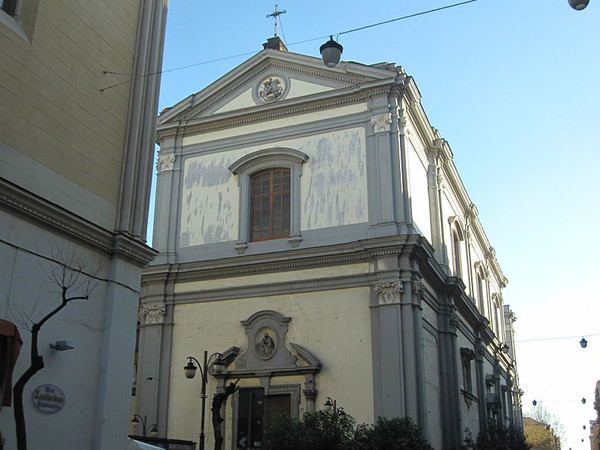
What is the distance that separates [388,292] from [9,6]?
13.6 m

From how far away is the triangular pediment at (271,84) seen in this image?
25.5 metres

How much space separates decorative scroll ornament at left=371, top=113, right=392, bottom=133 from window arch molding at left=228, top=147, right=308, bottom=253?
8.77ft

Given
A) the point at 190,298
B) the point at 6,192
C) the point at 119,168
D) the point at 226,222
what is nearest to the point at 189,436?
the point at 190,298

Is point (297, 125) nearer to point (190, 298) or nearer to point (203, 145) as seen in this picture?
point (203, 145)

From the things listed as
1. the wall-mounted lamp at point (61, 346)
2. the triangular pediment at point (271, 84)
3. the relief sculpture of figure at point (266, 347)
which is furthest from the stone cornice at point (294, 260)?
the wall-mounted lamp at point (61, 346)

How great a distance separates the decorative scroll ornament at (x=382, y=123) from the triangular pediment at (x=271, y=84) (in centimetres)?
139

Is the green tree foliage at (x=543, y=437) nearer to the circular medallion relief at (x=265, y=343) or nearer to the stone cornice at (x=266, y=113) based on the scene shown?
the circular medallion relief at (x=265, y=343)

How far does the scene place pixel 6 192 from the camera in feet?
35.6

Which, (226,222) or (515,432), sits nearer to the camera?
(226,222)

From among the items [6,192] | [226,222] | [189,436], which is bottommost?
[189,436]

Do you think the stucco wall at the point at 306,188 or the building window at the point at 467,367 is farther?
the building window at the point at 467,367

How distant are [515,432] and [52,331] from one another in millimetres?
21830

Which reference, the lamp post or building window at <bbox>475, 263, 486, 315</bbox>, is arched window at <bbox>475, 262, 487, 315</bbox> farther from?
the lamp post

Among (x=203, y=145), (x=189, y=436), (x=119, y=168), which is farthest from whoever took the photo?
(x=203, y=145)
